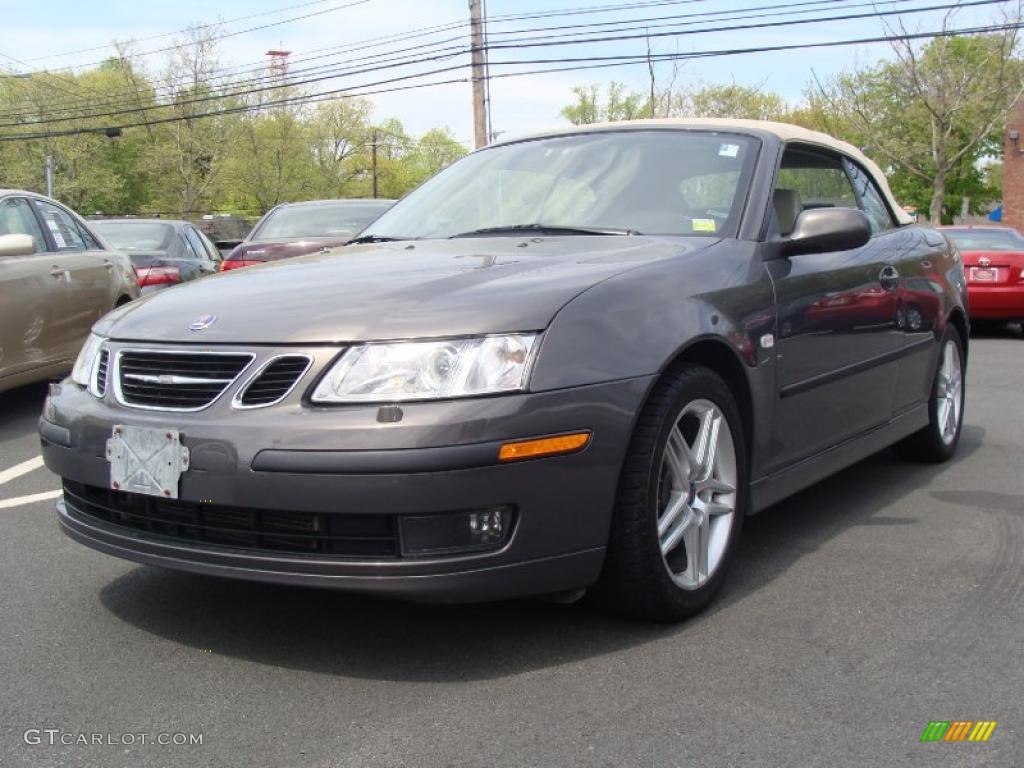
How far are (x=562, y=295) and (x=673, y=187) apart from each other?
126cm

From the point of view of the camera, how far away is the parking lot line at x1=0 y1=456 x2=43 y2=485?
220 inches

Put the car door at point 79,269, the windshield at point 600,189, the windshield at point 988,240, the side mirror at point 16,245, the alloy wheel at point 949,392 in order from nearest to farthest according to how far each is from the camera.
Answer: the windshield at point 600,189 → the alloy wheel at point 949,392 → the side mirror at point 16,245 → the car door at point 79,269 → the windshield at point 988,240

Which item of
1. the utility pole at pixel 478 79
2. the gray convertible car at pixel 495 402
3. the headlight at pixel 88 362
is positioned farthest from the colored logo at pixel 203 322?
the utility pole at pixel 478 79

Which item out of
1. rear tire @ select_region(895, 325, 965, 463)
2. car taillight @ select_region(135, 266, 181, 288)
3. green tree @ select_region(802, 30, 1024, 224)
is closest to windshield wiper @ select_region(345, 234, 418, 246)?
rear tire @ select_region(895, 325, 965, 463)

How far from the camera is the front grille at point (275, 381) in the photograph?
294cm

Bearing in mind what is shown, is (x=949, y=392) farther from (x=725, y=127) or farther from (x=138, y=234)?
(x=138, y=234)

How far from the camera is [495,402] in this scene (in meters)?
2.85

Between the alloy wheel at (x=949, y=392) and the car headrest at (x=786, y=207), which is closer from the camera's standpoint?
the car headrest at (x=786, y=207)

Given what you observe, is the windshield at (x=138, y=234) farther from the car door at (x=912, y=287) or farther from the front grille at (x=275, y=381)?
the front grille at (x=275, y=381)

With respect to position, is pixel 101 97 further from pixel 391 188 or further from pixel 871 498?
pixel 871 498

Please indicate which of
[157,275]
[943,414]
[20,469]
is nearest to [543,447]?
[943,414]

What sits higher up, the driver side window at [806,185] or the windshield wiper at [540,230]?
the driver side window at [806,185]

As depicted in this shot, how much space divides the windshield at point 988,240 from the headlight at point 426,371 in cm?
1199

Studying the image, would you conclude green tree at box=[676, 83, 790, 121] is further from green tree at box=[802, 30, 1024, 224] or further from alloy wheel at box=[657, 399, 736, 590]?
alloy wheel at box=[657, 399, 736, 590]
